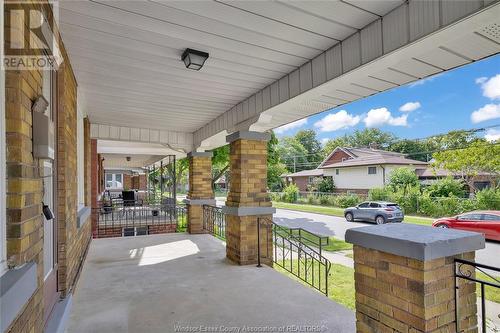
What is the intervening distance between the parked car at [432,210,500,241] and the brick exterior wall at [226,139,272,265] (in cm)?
811

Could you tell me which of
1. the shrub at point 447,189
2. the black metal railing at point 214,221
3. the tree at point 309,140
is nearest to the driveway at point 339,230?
the black metal railing at point 214,221

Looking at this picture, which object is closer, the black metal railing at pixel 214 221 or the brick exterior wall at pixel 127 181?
the black metal railing at pixel 214 221

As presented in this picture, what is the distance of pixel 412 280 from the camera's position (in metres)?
1.75

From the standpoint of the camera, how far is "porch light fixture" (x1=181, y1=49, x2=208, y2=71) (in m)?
2.99

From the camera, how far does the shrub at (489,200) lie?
13.5 meters

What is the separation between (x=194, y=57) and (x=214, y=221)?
5.23 meters

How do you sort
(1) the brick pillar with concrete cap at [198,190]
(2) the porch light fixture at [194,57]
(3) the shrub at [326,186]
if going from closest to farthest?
(2) the porch light fixture at [194,57]
(1) the brick pillar with concrete cap at [198,190]
(3) the shrub at [326,186]

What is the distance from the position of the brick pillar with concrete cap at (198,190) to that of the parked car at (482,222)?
8364 millimetres

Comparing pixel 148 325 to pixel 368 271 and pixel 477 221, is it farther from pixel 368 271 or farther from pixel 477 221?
pixel 477 221

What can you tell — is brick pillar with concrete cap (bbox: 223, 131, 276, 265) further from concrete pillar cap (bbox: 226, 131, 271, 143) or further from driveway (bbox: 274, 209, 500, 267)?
driveway (bbox: 274, 209, 500, 267)

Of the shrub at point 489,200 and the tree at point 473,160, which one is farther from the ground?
the tree at point 473,160

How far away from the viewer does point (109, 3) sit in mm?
2221

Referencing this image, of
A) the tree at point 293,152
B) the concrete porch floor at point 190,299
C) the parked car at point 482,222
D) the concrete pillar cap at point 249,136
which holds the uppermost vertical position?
the tree at point 293,152

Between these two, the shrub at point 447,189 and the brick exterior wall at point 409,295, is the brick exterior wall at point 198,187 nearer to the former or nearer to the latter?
the brick exterior wall at point 409,295
